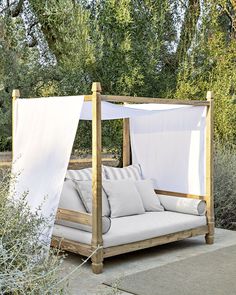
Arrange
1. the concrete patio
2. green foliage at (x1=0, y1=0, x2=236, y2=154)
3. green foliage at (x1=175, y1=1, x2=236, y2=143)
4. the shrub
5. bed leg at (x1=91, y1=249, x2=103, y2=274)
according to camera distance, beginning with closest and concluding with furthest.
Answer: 1. the concrete patio
2. bed leg at (x1=91, y1=249, x2=103, y2=274)
3. the shrub
4. green foliage at (x1=0, y1=0, x2=236, y2=154)
5. green foliage at (x1=175, y1=1, x2=236, y2=143)

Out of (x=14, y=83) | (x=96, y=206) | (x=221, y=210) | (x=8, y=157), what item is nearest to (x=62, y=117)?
(x=96, y=206)

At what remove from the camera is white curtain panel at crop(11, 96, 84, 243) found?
4410mm

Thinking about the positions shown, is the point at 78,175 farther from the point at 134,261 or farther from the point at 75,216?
the point at 134,261

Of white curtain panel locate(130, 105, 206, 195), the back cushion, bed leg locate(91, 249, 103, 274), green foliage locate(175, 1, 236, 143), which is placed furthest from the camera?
green foliage locate(175, 1, 236, 143)

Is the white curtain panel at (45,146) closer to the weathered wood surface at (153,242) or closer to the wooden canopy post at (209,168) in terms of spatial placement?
the weathered wood surface at (153,242)

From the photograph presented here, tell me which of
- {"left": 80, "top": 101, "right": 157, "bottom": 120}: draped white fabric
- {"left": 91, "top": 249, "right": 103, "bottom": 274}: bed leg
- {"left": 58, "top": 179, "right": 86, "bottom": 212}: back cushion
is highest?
{"left": 80, "top": 101, "right": 157, "bottom": 120}: draped white fabric

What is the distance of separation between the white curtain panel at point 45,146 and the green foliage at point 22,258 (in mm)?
1641

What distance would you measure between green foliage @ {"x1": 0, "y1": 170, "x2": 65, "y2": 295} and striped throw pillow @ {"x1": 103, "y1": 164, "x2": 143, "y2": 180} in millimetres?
3161

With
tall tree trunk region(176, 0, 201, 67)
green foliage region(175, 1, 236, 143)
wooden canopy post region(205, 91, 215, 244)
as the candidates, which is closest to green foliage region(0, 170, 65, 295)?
wooden canopy post region(205, 91, 215, 244)

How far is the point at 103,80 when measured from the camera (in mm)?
7910

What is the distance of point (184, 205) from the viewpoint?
563 cm

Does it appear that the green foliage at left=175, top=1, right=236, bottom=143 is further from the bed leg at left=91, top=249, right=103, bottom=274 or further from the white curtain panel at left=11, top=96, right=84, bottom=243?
the bed leg at left=91, top=249, right=103, bottom=274

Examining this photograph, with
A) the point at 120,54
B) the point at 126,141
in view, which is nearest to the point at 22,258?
the point at 126,141

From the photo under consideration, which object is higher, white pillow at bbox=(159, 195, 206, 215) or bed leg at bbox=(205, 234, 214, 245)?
white pillow at bbox=(159, 195, 206, 215)
